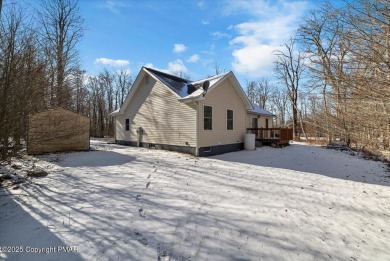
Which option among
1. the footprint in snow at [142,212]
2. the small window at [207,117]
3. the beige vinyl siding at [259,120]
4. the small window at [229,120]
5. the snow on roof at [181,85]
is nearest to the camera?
the footprint in snow at [142,212]

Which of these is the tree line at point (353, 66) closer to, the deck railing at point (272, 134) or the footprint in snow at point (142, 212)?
the footprint in snow at point (142, 212)

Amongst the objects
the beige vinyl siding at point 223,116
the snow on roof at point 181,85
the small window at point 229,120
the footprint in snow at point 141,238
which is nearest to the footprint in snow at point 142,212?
the footprint in snow at point 141,238

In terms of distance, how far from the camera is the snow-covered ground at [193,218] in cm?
290

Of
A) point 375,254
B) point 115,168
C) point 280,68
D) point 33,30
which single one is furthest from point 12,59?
point 280,68

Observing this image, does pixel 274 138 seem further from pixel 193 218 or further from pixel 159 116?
pixel 193 218

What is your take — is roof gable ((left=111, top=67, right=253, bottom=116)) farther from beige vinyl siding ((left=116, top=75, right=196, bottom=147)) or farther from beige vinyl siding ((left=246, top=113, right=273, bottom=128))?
beige vinyl siding ((left=246, top=113, right=273, bottom=128))

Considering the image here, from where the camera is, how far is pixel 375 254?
3.08 metres

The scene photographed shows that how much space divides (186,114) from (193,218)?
8.12 meters

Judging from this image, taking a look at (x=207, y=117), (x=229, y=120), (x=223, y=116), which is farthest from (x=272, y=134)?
(x=207, y=117)

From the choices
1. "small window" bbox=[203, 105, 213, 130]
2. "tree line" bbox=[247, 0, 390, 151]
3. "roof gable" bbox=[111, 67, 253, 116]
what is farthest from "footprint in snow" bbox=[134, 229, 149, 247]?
"small window" bbox=[203, 105, 213, 130]

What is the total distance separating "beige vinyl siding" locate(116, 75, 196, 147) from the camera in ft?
37.5

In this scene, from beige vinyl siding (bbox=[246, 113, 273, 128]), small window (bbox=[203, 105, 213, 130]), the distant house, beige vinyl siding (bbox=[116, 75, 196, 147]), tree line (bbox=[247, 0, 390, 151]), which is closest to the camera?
tree line (bbox=[247, 0, 390, 151])

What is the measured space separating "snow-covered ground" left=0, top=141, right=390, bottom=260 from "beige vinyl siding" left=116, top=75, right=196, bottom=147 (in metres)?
4.98

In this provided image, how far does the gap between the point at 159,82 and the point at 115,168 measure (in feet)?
23.2
